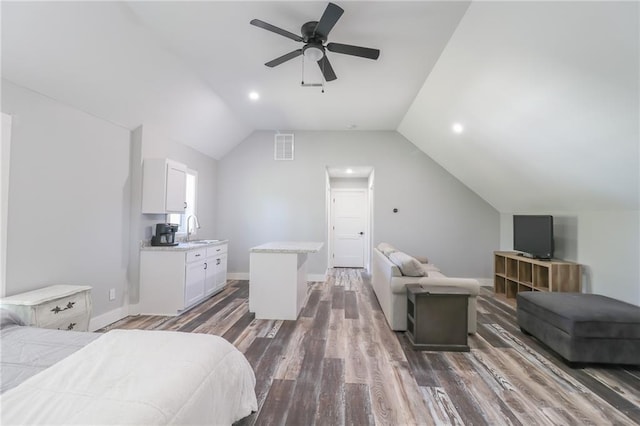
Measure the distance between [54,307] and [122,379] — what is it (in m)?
1.78

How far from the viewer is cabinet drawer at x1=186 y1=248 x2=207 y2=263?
146 inches

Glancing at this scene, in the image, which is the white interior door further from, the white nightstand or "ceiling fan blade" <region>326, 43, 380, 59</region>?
the white nightstand

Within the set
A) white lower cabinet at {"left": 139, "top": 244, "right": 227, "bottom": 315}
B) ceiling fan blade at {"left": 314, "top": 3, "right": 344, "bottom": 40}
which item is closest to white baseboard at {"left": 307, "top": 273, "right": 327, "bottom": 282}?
white lower cabinet at {"left": 139, "top": 244, "right": 227, "bottom": 315}

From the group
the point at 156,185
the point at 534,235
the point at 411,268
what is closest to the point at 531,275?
the point at 534,235

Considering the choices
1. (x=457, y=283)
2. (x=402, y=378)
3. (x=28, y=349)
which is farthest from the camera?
(x=457, y=283)

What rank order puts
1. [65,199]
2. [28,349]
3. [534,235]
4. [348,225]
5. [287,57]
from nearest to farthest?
[28,349], [287,57], [65,199], [534,235], [348,225]

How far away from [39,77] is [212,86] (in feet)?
5.82

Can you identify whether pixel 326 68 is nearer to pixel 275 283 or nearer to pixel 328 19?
pixel 328 19

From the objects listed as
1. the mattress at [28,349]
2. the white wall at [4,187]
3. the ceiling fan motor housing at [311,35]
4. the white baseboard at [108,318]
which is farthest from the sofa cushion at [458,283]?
the white wall at [4,187]

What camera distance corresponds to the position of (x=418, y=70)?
10.8 feet

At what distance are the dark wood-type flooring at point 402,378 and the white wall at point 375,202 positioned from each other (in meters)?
2.05

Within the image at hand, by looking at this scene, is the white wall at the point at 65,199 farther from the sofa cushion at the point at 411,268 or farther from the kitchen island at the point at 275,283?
the sofa cushion at the point at 411,268

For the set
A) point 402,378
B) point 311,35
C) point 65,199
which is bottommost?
point 402,378

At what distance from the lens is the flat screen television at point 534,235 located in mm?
3854
